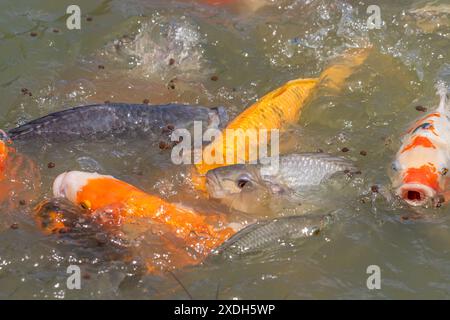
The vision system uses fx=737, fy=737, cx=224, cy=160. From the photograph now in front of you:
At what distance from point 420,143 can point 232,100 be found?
177 cm

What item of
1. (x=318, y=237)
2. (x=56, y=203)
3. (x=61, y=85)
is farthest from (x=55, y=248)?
(x=61, y=85)

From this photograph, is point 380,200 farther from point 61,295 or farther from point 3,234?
point 3,234

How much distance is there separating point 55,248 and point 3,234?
1.45ft

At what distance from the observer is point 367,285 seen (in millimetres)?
4312

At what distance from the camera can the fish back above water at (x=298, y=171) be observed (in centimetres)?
472

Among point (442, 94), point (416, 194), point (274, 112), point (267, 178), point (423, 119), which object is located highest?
point (442, 94)

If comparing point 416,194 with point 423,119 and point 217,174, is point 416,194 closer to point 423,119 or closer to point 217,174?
point 423,119

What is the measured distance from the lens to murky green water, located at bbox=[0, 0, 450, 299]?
14.1ft

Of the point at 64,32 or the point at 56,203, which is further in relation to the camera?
the point at 64,32

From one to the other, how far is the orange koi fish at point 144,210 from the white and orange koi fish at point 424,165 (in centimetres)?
114

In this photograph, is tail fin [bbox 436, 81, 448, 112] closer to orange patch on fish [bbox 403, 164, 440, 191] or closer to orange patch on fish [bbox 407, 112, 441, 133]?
orange patch on fish [bbox 407, 112, 441, 133]

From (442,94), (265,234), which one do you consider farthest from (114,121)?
(442,94)

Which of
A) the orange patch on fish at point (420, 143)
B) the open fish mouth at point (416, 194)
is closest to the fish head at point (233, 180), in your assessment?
the open fish mouth at point (416, 194)

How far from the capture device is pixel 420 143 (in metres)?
4.79
